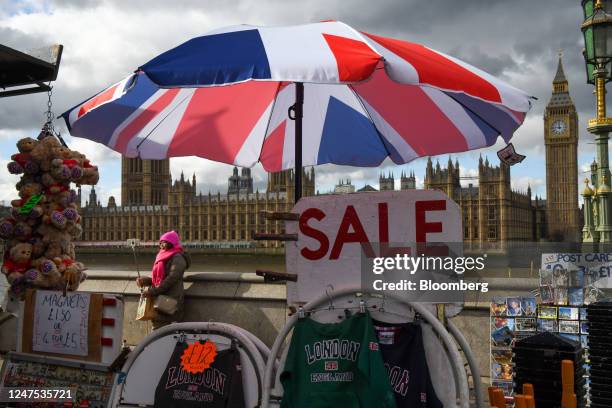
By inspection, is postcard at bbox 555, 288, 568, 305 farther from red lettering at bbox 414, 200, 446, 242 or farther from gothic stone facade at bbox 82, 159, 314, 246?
gothic stone facade at bbox 82, 159, 314, 246

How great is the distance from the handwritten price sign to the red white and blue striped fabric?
1.28m

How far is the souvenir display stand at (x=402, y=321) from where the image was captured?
2416mm

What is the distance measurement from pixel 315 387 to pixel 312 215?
765 mm

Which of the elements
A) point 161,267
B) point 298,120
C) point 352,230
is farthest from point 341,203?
point 161,267

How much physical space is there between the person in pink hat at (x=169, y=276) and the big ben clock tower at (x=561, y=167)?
88.1 metres

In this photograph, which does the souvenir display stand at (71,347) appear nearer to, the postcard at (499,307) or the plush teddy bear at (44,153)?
the plush teddy bear at (44,153)

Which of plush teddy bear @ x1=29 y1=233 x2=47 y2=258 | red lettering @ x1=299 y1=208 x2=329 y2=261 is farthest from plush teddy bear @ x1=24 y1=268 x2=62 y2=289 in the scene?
red lettering @ x1=299 y1=208 x2=329 y2=261

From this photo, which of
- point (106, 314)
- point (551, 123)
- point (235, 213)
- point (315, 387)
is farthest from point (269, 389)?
point (551, 123)

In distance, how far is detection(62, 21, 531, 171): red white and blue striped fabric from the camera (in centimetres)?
261

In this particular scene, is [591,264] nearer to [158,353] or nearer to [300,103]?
[300,103]

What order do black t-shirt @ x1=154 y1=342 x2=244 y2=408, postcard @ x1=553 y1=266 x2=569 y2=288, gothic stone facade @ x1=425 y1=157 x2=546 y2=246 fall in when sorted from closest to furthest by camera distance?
black t-shirt @ x1=154 y1=342 x2=244 y2=408
postcard @ x1=553 y1=266 x2=569 y2=288
gothic stone facade @ x1=425 y1=157 x2=546 y2=246

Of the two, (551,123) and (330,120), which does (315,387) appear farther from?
(551,123)

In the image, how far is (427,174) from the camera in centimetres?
8344

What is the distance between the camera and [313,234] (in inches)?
109
